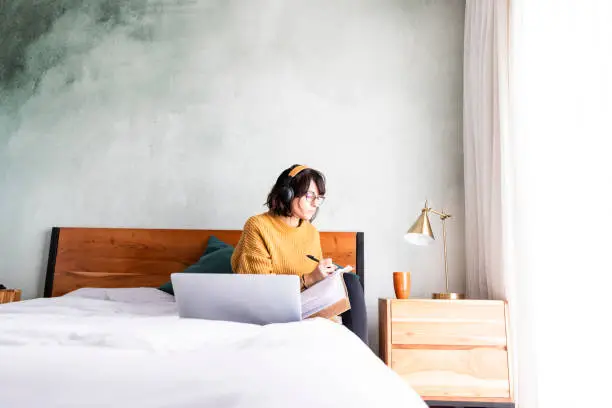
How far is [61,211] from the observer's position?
9.80 ft

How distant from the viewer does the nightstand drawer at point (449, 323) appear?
7.23 feet

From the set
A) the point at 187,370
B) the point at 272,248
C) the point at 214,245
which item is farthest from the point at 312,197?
the point at 187,370

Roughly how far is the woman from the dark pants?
37 mm

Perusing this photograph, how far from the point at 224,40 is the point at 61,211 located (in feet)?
5.13

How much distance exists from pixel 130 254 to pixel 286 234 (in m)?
1.22

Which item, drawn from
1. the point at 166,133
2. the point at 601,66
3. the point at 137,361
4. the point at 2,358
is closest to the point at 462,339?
the point at 601,66

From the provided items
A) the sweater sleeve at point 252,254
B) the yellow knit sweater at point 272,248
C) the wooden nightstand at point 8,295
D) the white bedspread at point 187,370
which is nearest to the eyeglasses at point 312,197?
the yellow knit sweater at point 272,248

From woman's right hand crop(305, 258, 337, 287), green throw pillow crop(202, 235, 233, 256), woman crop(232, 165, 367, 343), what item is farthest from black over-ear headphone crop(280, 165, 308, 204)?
green throw pillow crop(202, 235, 233, 256)

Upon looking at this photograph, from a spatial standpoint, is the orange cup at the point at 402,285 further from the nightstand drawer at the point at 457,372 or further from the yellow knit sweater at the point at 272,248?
the yellow knit sweater at the point at 272,248

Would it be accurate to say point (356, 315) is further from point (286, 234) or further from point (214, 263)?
point (214, 263)

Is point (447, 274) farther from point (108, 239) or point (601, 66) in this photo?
point (108, 239)

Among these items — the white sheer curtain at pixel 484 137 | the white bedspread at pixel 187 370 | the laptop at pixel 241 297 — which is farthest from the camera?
the white sheer curtain at pixel 484 137

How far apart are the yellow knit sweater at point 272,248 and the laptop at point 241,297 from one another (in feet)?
1.87

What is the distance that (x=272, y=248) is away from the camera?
6.66 ft
